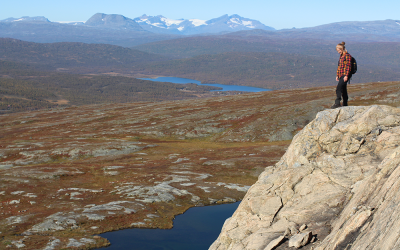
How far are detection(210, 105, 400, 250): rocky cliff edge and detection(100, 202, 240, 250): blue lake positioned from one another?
21925mm

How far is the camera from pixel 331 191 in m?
21.3

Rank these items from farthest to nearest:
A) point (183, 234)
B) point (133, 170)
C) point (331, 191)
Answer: point (133, 170) < point (183, 234) < point (331, 191)

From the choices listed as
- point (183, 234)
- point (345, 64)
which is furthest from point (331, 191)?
point (183, 234)

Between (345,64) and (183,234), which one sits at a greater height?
(345,64)

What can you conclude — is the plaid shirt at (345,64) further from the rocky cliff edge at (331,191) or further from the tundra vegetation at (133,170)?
the tundra vegetation at (133,170)

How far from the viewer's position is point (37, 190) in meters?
56.9

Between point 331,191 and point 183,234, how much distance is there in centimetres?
3113

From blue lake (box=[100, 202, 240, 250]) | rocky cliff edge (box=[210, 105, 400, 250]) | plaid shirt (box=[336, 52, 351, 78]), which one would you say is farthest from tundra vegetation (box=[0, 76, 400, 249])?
plaid shirt (box=[336, 52, 351, 78])

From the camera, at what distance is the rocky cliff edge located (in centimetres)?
1552

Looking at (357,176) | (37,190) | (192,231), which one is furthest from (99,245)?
(357,176)

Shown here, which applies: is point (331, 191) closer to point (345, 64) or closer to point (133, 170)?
point (345, 64)

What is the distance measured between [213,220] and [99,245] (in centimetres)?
1878

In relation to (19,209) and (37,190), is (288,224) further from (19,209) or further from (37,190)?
(37,190)

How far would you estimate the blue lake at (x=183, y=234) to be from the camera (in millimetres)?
43688
